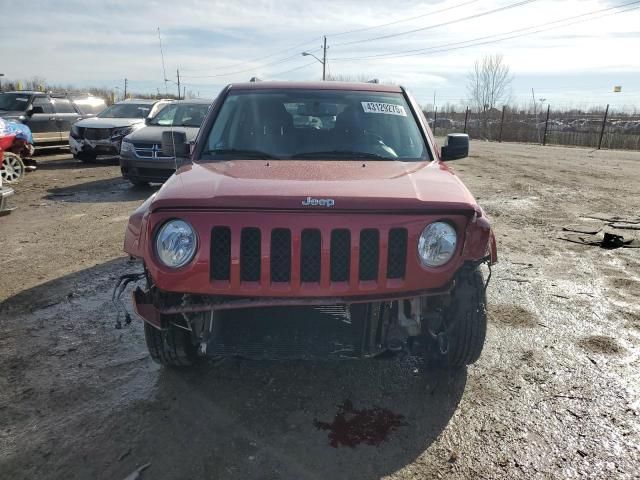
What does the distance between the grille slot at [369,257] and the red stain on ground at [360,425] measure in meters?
0.85

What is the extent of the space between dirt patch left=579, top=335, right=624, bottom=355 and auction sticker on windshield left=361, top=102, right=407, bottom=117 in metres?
2.20

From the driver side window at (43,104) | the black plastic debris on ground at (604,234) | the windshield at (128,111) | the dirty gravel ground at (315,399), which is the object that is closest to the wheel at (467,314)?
the dirty gravel ground at (315,399)

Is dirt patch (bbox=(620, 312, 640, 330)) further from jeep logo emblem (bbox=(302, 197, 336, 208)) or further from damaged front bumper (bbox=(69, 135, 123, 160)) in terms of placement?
damaged front bumper (bbox=(69, 135, 123, 160))

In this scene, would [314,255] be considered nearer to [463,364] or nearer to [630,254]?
[463,364]

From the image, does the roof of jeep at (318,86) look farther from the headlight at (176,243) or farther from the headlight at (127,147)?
the headlight at (127,147)

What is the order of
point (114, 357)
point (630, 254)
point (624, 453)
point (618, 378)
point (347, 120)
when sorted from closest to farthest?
point (624, 453)
point (618, 378)
point (114, 357)
point (347, 120)
point (630, 254)

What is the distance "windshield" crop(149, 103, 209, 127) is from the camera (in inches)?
416

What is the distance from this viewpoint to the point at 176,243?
8.38 feet

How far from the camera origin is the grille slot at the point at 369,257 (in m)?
2.55

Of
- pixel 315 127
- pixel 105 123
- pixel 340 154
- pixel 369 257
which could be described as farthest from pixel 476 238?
pixel 105 123

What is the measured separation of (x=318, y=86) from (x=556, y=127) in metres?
26.5

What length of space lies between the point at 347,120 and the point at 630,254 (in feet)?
13.8

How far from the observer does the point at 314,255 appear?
2.54 meters

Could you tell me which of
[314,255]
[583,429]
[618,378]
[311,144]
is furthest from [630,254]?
[314,255]
